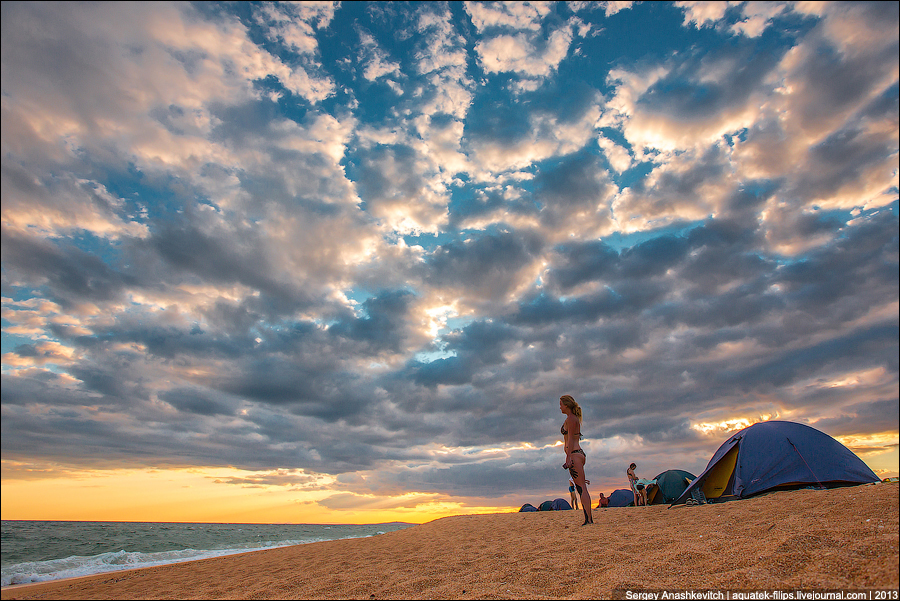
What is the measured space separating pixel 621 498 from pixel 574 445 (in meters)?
15.7

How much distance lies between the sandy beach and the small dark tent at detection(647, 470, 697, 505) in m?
8.60

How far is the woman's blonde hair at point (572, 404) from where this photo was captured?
9242mm

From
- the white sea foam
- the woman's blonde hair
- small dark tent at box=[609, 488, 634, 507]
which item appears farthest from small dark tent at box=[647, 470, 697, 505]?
the white sea foam

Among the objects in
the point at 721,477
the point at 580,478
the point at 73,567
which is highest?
the point at 580,478

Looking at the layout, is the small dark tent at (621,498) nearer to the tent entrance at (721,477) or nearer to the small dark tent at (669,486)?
the small dark tent at (669,486)

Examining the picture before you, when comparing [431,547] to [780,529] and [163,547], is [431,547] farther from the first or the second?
[163,547]

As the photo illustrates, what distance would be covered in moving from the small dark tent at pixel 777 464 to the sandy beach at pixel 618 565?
364cm

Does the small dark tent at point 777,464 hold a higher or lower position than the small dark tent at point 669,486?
higher

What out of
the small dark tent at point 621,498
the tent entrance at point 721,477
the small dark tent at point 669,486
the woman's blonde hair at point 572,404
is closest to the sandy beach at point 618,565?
the woman's blonde hair at point 572,404

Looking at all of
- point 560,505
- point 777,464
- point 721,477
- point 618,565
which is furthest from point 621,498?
point 618,565

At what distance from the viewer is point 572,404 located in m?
9.26

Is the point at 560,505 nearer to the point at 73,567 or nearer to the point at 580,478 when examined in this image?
the point at 580,478

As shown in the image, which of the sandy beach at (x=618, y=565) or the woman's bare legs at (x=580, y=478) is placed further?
the woman's bare legs at (x=580, y=478)

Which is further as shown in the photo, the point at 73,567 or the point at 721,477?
the point at 73,567
